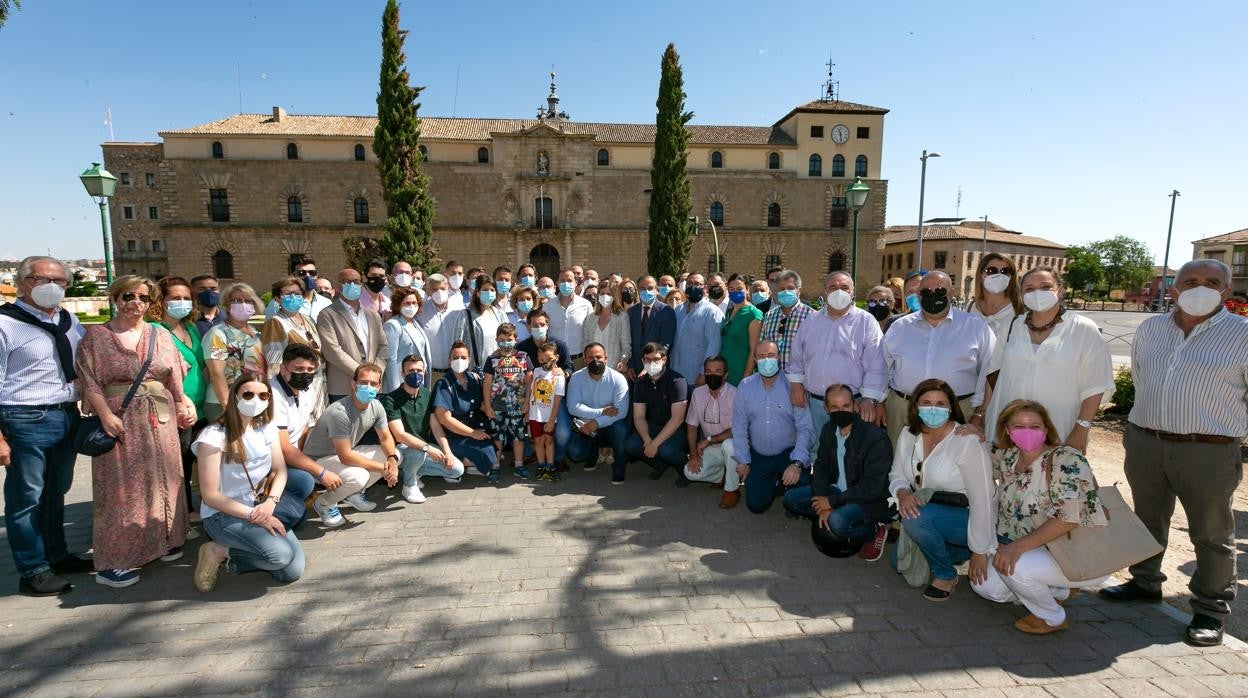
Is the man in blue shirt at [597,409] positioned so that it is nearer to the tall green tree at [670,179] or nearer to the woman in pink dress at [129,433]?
the woman in pink dress at [129,433]

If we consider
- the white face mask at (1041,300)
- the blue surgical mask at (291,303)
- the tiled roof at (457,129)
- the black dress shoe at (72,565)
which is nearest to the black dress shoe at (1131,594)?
the white face mask at (1041,300)

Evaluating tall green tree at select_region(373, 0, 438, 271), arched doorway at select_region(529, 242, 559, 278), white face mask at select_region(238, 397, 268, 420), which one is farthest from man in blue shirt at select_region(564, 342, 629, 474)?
arched doorway at select_region(529, 242, 559, 278)

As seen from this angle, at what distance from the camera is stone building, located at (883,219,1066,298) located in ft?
209

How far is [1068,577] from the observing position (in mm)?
3779

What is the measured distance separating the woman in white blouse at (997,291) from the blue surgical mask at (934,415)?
113 cm

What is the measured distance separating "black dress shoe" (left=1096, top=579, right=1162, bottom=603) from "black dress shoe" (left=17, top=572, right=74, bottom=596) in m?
7.40

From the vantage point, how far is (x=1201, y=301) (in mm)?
3801

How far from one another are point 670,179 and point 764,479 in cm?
2933

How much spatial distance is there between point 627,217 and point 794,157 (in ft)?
41.7

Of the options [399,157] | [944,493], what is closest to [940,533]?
[944,493]

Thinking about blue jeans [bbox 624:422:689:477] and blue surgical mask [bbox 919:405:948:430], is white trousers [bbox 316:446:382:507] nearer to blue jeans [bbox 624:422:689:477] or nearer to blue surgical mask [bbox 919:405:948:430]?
blue jeans [bbox 624:422:689:477]

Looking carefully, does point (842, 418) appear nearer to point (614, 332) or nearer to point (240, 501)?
point (614, 332)

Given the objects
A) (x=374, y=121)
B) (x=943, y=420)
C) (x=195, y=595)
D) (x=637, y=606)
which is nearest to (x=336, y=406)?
(x=195, y=595)

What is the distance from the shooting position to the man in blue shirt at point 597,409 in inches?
270
